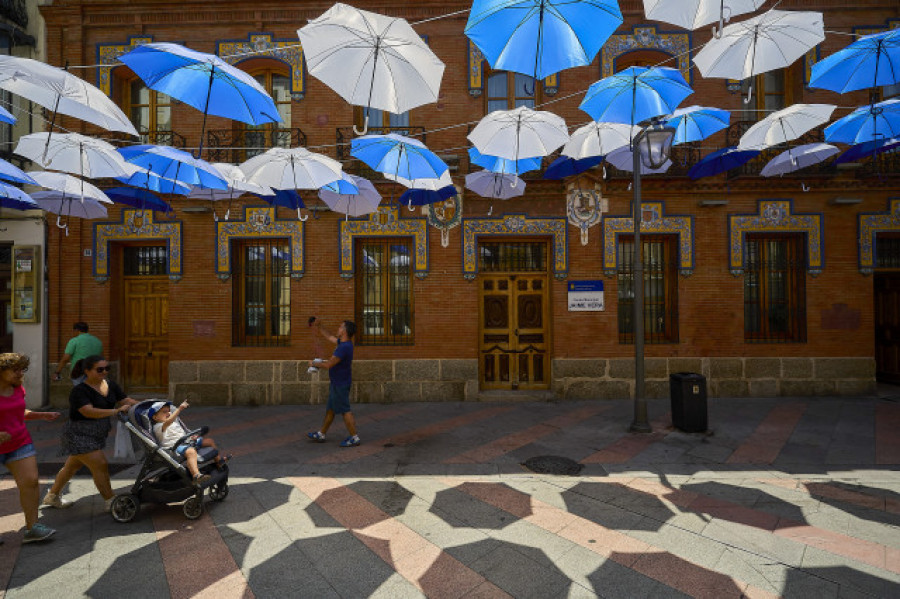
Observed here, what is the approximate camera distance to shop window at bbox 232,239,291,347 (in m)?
9.78

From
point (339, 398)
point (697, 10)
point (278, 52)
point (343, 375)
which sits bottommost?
point (339, 398)

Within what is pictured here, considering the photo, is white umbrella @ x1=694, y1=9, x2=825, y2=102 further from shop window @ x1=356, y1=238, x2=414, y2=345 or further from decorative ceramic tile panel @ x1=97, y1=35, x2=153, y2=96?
decorative ceramic tile panel @ x1=97, y1=35, x2=153, y2=96

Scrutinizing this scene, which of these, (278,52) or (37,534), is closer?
(37,534)

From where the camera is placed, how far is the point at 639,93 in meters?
5.84

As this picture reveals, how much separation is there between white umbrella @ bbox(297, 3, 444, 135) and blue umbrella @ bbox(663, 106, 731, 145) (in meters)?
4.03

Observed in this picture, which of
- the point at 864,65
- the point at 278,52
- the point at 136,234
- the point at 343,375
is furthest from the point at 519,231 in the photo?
the point at 136,234

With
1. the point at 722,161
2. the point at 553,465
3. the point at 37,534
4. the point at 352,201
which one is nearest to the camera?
the point at 37,534

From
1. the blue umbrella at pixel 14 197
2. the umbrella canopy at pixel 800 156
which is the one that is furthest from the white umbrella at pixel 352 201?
the umbrella canopy at pixel 800 156

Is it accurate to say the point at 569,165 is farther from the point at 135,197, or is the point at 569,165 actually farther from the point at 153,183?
the point at 135,197

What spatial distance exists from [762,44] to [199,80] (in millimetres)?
6712

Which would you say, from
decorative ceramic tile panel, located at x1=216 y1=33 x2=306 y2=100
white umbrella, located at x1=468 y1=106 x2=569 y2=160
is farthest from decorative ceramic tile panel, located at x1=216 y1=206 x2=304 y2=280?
white umbrella, located at x1=468 y1=106 x2=569 y2=160

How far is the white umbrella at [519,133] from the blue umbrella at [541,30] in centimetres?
202

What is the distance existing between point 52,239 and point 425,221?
27.1ft

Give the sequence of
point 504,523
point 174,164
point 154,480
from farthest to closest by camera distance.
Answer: point 174,164 < point 154,480 < point 504,523
